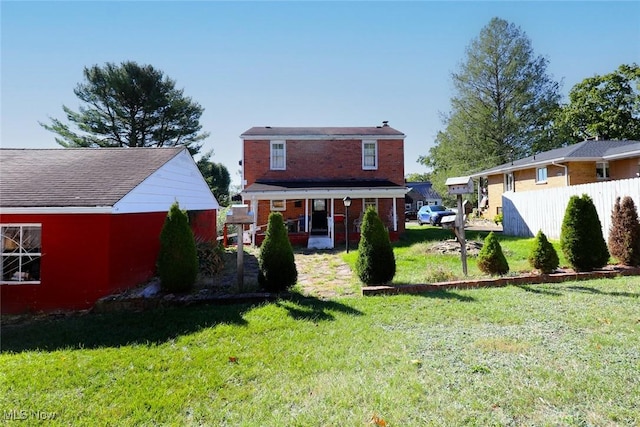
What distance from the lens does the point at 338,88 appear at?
53.0ft

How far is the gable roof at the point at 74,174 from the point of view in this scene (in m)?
6.98

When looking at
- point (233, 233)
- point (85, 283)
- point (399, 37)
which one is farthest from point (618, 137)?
point (85, 283)

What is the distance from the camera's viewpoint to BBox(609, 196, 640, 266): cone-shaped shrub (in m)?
8.01

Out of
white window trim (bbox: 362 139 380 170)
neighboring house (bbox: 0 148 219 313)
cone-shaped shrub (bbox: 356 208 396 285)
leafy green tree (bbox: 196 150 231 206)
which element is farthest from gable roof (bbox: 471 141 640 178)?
leafy green tree (bbox: 196 150 231 206)

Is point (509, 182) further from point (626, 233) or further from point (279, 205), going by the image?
point (626, 233)

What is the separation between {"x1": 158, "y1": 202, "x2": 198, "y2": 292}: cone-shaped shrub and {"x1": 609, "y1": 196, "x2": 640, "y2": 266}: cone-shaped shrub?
1026 centimetres

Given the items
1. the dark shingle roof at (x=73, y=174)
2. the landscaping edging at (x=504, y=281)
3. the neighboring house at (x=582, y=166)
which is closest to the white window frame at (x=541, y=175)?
the neighboring house at (x=582, y=166)

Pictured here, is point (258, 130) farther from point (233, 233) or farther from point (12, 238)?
point (12, 238)

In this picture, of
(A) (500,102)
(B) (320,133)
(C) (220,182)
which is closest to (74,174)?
(B) (320,133)

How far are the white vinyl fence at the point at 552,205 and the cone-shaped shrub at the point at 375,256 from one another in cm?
809

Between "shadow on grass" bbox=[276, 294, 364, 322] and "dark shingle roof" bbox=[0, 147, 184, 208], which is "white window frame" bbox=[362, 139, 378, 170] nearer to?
"dark shingle roof" bbox=[0, 147, 184, 208]

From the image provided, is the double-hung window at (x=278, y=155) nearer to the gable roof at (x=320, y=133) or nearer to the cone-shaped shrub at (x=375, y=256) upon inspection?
the gable roof at (x=320, y=133)

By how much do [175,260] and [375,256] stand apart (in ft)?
14.1

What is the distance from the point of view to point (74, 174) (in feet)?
28.0
